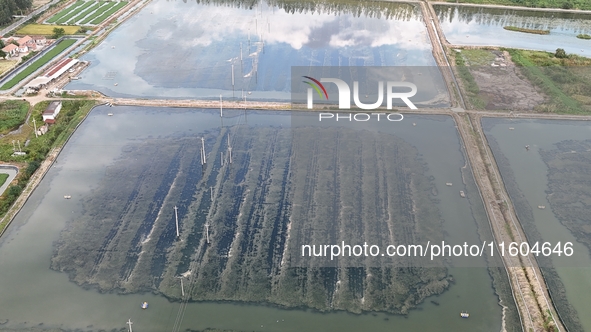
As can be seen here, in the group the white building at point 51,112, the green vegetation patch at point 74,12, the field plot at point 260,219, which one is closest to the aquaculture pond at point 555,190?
the field plot at point 260,219

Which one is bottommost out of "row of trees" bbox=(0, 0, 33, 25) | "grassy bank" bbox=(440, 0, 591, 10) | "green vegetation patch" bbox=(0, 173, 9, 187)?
"green vegetation patch" bbox=(0, 173, 9, 187)

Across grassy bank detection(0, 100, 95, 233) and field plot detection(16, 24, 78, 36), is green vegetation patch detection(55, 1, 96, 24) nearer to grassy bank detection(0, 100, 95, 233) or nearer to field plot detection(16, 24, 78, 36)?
field plot detection(16, 24, 78, 36)

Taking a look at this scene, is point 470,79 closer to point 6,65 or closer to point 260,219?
point 260,219

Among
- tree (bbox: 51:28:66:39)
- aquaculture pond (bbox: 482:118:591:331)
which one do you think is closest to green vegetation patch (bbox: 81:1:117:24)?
tree (bbox: 51:28:66:39)

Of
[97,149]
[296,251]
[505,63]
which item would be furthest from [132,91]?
[505,63]

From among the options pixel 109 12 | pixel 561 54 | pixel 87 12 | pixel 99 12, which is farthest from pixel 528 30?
pixel 87 12

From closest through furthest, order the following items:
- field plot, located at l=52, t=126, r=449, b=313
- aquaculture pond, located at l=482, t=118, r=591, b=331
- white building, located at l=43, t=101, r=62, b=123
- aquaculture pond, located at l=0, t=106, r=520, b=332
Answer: aquaculture pond, located at l=0, t=106, r=520, b=332 → field plot, located at l=52, t=126, r=449, b=313 → aquaculture pond, located at l=482, t=118, r=591, b=331 → white building, located at l=43, t=101, r=62, b=123
